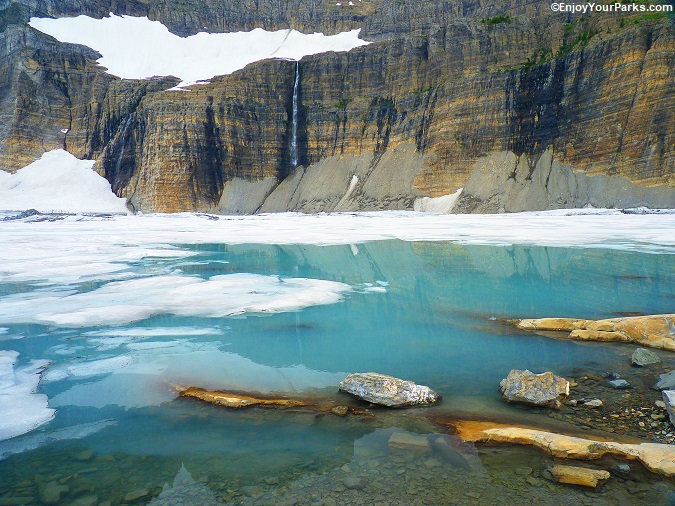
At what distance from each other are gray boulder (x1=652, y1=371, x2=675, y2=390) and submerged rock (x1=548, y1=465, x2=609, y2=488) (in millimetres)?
2233

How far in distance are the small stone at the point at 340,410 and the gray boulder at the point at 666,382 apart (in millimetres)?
3610

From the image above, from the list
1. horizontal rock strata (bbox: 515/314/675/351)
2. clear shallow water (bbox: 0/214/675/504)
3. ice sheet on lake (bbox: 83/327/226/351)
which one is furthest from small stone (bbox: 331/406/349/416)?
horizontal rock strata (bbox: 515/314/675/351)

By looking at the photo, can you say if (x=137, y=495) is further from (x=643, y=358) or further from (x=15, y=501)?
(x=643, y=358)

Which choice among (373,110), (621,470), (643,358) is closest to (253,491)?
(621,470)

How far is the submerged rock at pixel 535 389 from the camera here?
4941mm

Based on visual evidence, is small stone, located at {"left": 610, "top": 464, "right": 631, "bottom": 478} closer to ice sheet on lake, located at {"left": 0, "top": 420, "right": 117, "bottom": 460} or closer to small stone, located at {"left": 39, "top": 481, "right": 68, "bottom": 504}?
small stone, located at {"left": 39, "top": 481, "right": 68, "bottom": 504}

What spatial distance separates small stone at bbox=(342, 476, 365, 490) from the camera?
358cm

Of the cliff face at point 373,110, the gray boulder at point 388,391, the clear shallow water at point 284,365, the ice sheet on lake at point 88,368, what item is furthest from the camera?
the cliff face at point 373,110

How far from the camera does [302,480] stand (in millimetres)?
3699

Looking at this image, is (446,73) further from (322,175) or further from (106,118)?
(106,118)

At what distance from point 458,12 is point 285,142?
131 feet

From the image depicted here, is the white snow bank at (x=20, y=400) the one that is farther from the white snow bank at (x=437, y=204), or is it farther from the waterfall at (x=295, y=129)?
the waterfall at (x=295, y=129)

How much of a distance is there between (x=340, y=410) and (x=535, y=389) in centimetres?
219

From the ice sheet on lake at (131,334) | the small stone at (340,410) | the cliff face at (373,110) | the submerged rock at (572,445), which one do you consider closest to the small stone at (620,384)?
the submerged rock at (572,445)
